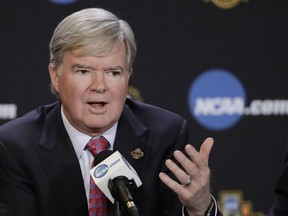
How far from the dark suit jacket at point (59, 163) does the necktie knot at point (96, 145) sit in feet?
0.11

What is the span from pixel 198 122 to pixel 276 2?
59cm

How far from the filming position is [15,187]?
2.20m

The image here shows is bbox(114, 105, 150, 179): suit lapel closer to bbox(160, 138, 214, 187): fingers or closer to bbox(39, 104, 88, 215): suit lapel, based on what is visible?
bbox(39, 104, 88, 215): suit lapel

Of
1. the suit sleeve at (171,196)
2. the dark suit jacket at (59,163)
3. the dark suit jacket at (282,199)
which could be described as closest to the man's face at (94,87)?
the dark suit jacket at (59,163)

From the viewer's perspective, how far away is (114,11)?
313 cm

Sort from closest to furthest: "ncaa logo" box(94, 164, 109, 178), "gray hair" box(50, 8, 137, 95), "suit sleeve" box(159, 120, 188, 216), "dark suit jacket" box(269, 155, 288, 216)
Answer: "dark suit jacket" box(269, 155, 288, 216), "ncaa logo" box(94, 164, 109, 178), "gray hair" box(50, 8, 137, 95), "suit sleeve" box(159, 120, 188, 216)

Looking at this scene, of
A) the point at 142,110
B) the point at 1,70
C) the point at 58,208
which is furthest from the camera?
→ the point at 1,70

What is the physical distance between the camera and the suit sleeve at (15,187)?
2.17 m

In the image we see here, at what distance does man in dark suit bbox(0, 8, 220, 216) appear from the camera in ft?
7.08

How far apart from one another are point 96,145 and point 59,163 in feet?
0.39

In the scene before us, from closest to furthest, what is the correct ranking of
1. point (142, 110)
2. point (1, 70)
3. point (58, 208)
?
point (58, 208) < point (142, 110) < point (1, 70)

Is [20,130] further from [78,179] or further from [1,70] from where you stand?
[1,70]

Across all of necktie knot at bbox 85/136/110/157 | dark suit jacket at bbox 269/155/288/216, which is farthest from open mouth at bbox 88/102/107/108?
dark suit jacket at bbox 269/155/288/216

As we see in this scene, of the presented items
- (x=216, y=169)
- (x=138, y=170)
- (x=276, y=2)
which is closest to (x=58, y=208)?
(x=138, y=170)
